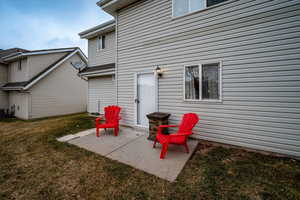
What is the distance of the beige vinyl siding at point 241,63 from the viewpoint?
9.35 feet

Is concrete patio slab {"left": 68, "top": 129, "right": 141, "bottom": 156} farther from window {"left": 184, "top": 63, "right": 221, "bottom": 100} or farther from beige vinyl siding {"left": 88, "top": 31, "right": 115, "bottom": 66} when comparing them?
beige vinyl siding {"left": 88, "top": 31, "right": 115, "bottom": 66}

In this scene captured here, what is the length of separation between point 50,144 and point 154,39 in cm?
521

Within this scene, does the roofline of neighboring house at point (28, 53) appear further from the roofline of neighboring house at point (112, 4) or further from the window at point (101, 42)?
the roofline of neighboring house at point (112, 4)

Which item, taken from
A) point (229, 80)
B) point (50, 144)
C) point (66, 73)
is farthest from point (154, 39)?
point (66, 73)

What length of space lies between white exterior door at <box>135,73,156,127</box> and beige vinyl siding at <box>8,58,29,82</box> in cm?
886

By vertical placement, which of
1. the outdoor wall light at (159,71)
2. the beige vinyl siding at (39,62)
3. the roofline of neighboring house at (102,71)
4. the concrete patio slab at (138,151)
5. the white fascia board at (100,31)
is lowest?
the concrete patio slab at (138,151)

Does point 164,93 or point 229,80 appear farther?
point 164,93

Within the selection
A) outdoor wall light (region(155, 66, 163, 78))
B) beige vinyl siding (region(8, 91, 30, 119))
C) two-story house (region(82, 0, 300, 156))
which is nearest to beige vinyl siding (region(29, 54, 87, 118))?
beige vinyl siding (region(8, 91, 30, 119))

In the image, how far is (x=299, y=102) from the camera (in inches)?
109

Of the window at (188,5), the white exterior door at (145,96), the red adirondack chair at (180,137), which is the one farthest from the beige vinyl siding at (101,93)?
the window at (188,5)

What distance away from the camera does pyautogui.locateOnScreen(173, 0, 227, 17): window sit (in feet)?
12.1

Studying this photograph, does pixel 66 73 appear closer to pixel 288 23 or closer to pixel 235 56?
pixel 235 56

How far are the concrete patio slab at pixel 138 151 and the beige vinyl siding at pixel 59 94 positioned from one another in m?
6.58

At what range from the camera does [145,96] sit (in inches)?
193
